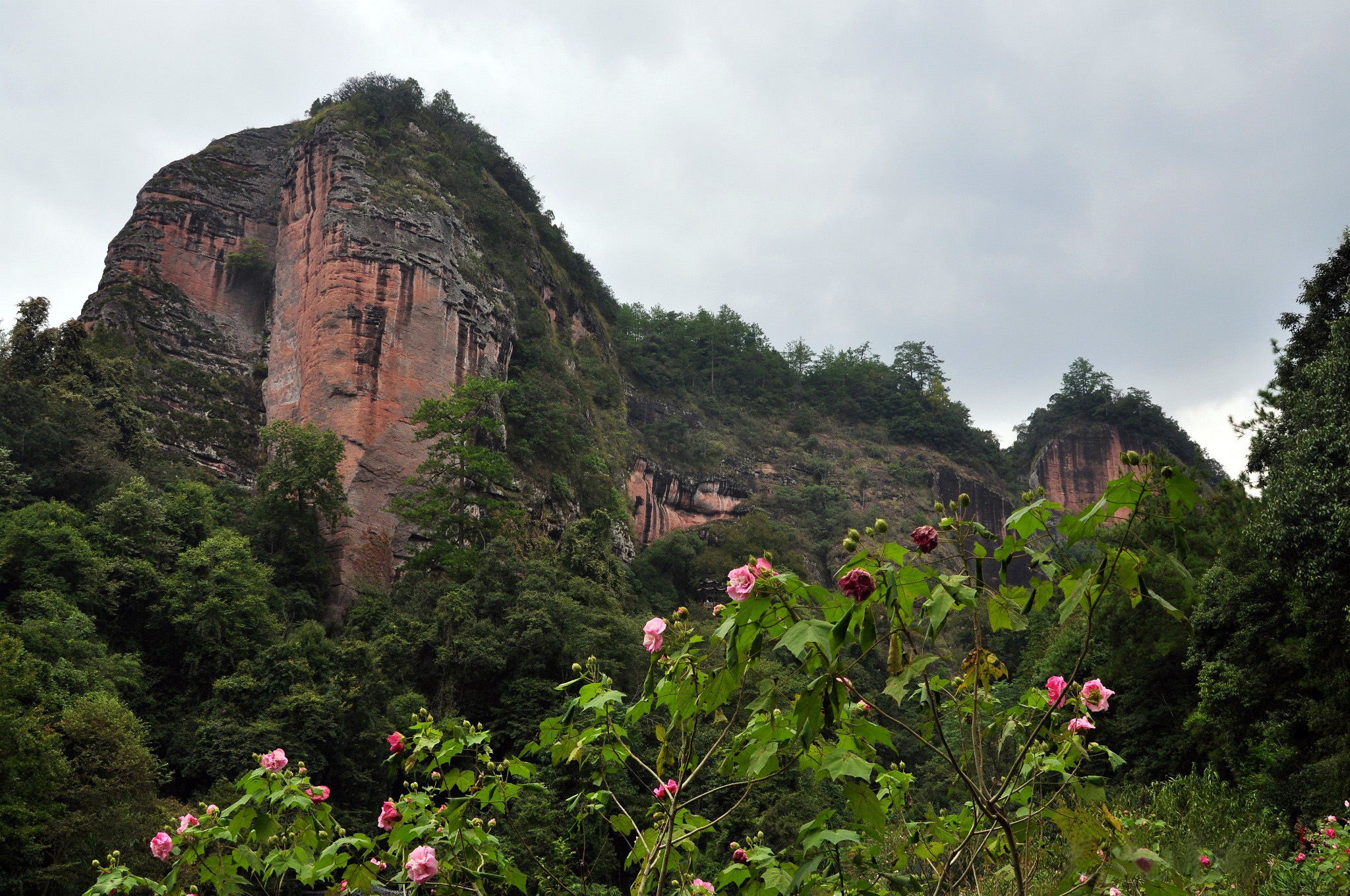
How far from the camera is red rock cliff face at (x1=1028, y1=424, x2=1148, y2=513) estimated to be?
51.5 metres

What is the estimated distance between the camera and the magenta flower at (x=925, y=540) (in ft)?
6.29

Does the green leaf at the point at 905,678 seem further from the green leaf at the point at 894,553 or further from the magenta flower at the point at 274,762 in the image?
the magenta flower at the point at 274,762

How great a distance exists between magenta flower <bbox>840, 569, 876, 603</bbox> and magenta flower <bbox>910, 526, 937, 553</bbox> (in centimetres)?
26

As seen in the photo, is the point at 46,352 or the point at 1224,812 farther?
the point at 46,352

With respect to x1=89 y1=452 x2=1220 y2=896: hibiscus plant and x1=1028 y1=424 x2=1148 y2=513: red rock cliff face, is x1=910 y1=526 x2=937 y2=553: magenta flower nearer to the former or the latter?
x1=89 y1=452 x2=1220 y2=896: hibiscus plant

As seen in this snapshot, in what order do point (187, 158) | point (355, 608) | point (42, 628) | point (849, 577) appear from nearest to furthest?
point (849, 577) → point (42, 628) → point (355, 608) → point (187, 158)

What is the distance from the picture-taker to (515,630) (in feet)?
63.6

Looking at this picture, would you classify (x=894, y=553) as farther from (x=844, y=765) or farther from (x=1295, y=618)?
(x=1295, y=618)

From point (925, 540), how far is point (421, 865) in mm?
1727

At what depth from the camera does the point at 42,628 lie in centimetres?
1472

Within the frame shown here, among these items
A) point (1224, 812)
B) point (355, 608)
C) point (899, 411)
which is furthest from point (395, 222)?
point (899, 411)

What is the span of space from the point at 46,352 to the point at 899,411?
43747mm

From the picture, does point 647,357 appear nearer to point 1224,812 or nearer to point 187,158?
point 187,158

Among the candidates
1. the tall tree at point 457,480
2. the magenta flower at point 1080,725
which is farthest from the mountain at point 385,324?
the magenta flower at point 1080,725
